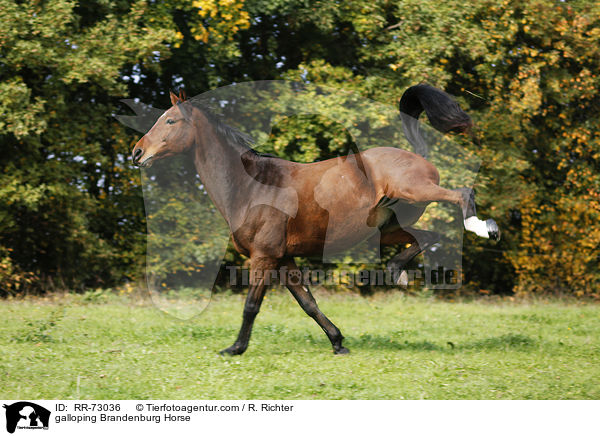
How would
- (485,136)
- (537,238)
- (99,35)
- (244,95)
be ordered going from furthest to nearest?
(537,238), (485,136), (244,95), (99,35)

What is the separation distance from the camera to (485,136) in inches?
511

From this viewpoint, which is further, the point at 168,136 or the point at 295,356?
the point at 295,356

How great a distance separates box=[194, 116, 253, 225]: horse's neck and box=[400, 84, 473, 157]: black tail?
75.0 inches

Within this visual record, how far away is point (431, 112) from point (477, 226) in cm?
146

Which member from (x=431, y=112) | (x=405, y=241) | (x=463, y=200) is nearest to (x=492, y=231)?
(x=463, y=200)

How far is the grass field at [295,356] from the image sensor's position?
5230mm

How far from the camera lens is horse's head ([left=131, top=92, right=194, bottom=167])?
19.9ft

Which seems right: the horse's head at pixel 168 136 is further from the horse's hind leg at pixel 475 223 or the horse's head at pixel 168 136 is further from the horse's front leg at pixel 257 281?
the horse's hind leg at pixel 475 223

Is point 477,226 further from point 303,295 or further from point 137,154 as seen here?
point 137,154

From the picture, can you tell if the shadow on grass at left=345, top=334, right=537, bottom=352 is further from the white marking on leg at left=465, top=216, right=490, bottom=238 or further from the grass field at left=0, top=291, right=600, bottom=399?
the white marking on leg at left=465, top=216, right=490, bottom=238
